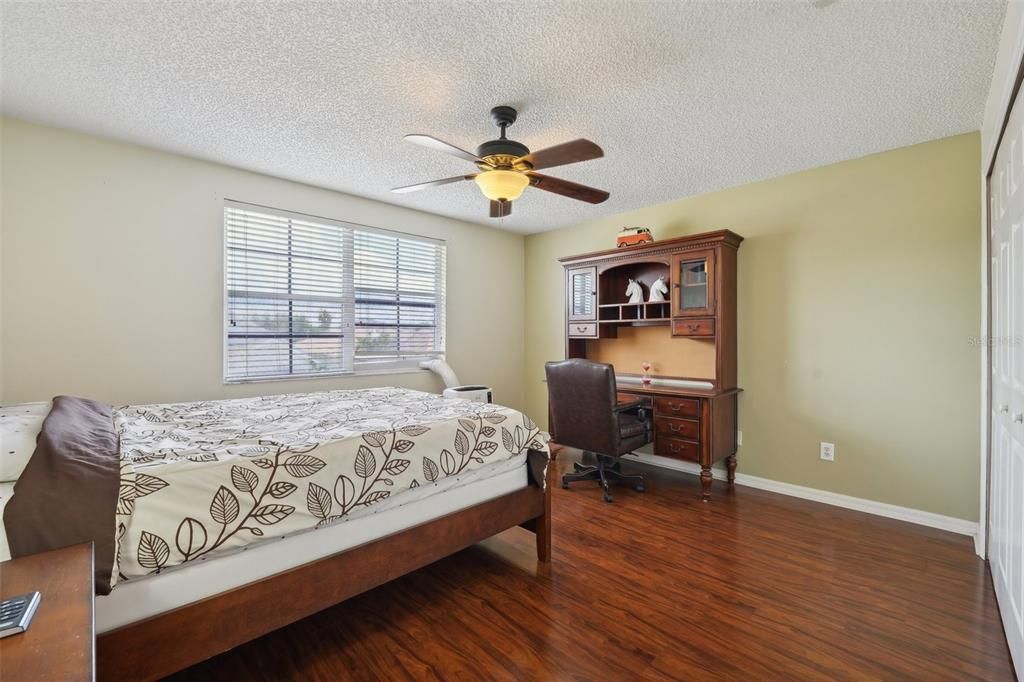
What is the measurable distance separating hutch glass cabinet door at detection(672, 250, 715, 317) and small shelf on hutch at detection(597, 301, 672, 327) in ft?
0.47

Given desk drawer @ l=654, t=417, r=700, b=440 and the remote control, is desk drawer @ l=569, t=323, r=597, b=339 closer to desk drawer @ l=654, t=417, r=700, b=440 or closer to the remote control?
desk drawer @ l=654, t=417, r=700, b=440

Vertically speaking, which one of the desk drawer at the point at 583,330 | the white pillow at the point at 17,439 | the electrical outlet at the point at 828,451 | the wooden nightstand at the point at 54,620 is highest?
the desk drawer at the point at 583,330

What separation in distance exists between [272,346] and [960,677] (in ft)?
13.4

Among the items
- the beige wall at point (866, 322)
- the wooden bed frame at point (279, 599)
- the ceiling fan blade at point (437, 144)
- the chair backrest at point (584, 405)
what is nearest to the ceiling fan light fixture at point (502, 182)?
the ceiling fan blade at point (437, 144)

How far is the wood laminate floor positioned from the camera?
164cm

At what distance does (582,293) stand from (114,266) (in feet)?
11.5

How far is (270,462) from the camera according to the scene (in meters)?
1.58

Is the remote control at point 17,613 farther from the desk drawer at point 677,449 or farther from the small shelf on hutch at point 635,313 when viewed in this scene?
the small shelf on hutch at point 635,313

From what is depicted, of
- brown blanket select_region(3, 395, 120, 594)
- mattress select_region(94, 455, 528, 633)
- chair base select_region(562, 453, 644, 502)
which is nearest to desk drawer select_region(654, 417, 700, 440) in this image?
chair base select_region(562, 453, 644, 502)

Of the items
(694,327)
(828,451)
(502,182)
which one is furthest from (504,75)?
(828,451)

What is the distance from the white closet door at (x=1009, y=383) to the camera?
1.54 m

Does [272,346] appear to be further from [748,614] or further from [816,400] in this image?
[816,400]

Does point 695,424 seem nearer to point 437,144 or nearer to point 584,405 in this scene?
point 584,405

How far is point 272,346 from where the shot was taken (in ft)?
11.5
